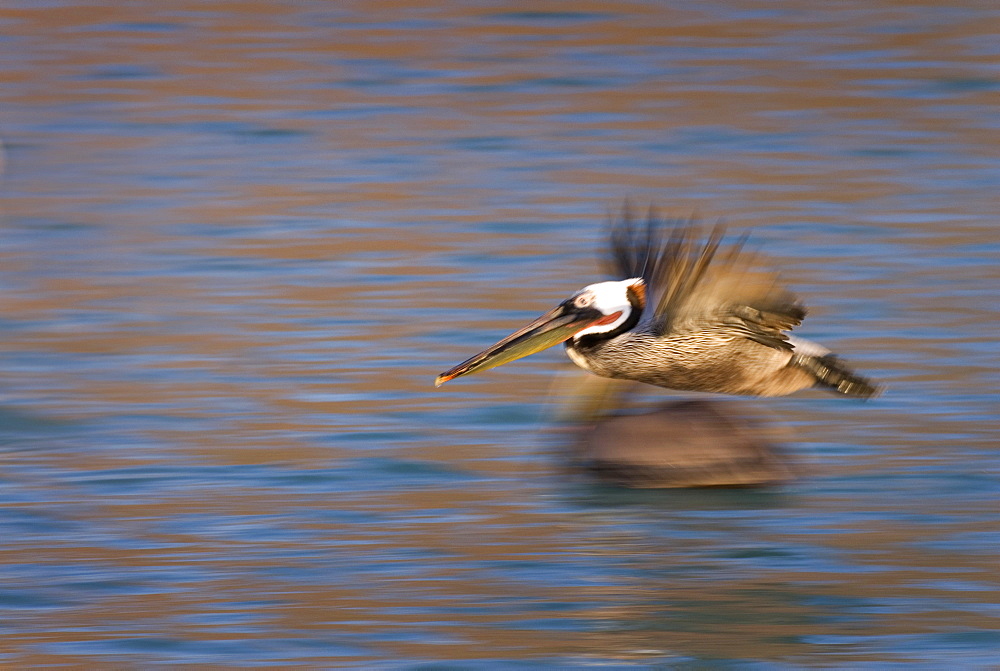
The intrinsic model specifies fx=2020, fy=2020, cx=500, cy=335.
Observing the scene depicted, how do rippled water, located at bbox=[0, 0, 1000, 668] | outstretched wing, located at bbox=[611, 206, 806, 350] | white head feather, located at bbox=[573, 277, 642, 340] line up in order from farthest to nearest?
white head feather, located at bbox=[573, 277, 642, 340] < outstretched wing, located at bbox=[611, 206, 806, 350] < rippled water, located at bbox=[0, 0, 1000, 668]

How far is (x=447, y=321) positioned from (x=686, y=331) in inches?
69.3

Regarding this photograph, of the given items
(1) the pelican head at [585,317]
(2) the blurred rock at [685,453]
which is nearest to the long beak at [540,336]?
(1) the pelican head at [585,317]

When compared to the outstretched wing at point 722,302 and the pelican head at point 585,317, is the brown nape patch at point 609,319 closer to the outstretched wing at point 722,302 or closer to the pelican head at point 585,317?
the pelican head at point 585,317

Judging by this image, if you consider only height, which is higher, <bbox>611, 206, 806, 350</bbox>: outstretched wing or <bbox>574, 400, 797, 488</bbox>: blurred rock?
<bbox>611, 206, 806, 350</bbox>: outstretched wing

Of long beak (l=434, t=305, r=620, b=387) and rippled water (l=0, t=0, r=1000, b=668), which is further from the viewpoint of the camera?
long beak (l=434, t=305, r=620, b=387)

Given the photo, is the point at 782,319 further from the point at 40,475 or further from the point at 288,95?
the point at 288,95

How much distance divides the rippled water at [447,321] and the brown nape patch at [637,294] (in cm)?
53

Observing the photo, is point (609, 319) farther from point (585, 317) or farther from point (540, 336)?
point (540, 336)

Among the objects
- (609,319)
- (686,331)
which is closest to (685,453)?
(686,331)

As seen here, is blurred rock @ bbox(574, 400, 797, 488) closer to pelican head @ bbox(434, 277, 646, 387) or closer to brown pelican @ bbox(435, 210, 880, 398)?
brown pelican @ bbox(435, 210, 880, 398)

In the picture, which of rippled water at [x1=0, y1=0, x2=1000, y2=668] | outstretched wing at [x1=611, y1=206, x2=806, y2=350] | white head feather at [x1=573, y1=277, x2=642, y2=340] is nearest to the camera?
rippled water at [x1=0, y1=0, x2=1000, y2=668]

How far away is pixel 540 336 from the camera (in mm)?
6145

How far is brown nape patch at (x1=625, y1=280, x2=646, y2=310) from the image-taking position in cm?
613

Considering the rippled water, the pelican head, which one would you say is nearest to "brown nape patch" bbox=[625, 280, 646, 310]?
the pelican head
